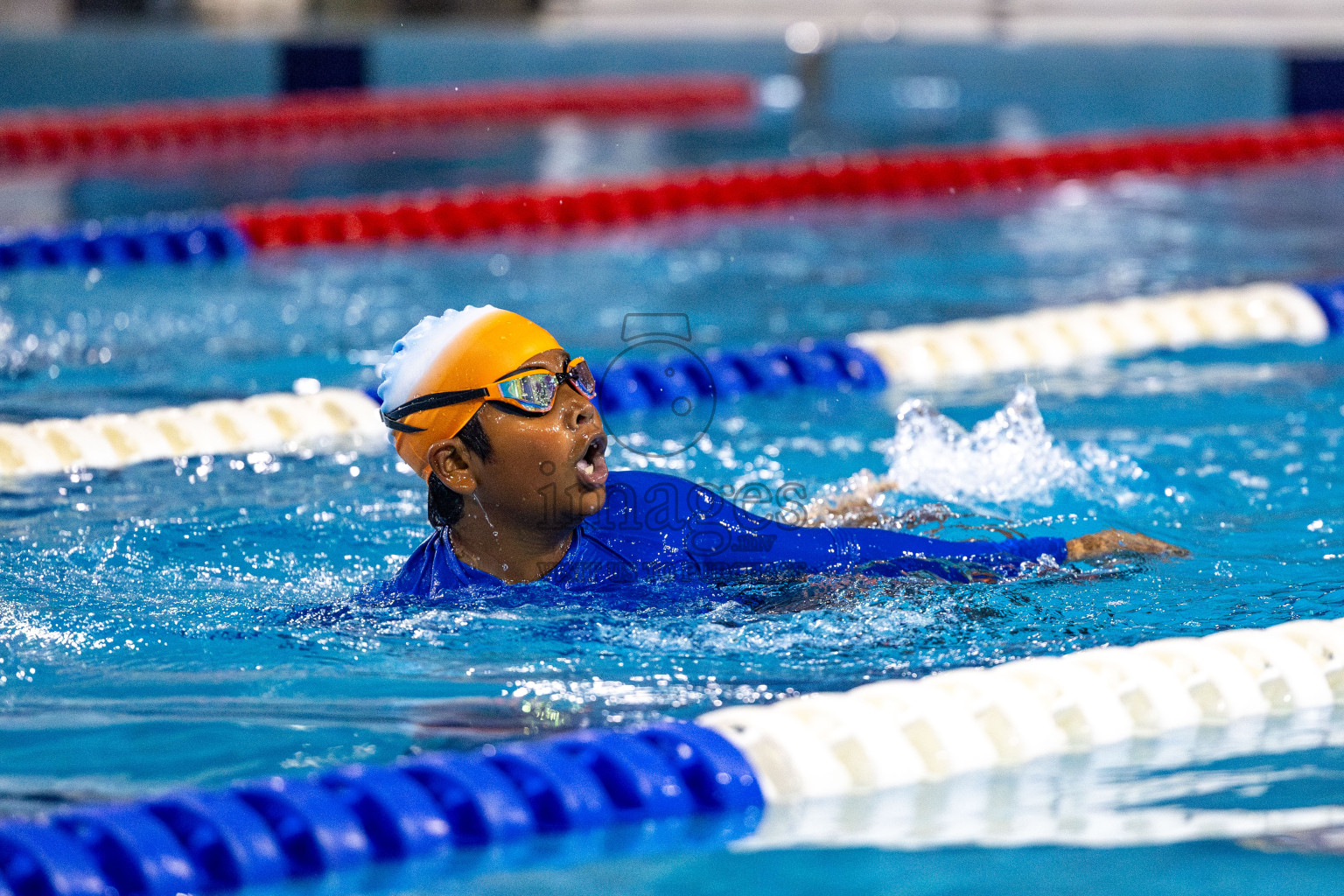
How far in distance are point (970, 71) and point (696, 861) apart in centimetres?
1010

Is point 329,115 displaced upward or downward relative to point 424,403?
upward

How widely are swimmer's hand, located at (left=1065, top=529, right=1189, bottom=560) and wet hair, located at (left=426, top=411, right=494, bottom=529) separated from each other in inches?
40.8

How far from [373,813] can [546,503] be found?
61 centimetres

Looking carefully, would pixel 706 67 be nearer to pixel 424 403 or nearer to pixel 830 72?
pixel 830 72

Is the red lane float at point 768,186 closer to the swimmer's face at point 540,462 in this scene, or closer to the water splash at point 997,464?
the water splash at point 997,464

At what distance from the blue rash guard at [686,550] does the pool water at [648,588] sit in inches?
1.7

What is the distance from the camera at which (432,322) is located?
2664mm

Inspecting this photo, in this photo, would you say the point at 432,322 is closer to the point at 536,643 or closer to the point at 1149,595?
the point at 536,643

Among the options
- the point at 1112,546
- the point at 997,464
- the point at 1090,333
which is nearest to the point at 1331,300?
the point at 1090,333

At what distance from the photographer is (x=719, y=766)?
217 centimetres

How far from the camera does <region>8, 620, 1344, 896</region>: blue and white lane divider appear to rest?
1968 mm

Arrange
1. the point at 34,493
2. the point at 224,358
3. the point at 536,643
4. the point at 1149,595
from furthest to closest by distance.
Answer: the point at 224,358 < the point at 34,493 < the point at 1149,595 < the point at 536,643

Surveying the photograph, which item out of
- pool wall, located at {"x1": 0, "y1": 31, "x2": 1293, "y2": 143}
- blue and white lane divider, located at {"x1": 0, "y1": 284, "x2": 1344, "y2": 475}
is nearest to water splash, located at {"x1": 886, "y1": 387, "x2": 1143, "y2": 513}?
blue and white lane divider, located at {"x1": 0, "y1": 284, "x2": 1344, "y2": 475}

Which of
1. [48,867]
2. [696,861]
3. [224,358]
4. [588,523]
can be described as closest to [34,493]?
[224,358]
